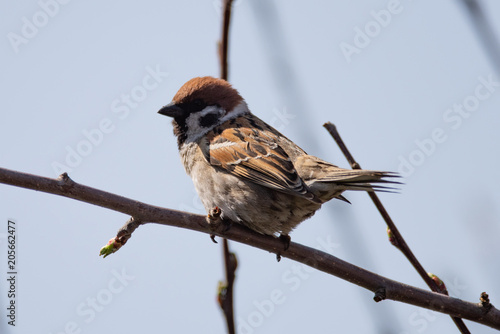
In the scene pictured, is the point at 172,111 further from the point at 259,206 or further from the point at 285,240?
the point at 285,240

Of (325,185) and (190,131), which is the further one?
(190,131)

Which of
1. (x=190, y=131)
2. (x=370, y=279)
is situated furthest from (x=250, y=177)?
(x=370, y=279)

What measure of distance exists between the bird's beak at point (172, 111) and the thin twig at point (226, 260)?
3.80 feet

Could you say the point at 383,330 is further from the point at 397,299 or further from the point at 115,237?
the point at 115,237

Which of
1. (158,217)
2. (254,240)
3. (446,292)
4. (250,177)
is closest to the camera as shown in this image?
(158,217)

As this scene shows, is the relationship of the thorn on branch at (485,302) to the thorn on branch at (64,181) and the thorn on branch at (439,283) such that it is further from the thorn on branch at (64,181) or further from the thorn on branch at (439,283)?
the thorn on branch at (64,181)

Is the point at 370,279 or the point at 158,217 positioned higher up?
the point at 158,217

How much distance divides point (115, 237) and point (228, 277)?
0.64 meters

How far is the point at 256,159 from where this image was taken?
12.6 feet

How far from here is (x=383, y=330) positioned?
2.59 metres

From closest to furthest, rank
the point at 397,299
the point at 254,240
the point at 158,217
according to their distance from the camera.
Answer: the point at 158,217, the point at 397,299, the point at 254,240

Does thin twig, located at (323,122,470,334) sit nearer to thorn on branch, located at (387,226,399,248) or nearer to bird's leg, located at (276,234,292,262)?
thorn on branch, located at (387,226,399,248)

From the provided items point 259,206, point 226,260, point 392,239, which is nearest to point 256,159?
point 259,206

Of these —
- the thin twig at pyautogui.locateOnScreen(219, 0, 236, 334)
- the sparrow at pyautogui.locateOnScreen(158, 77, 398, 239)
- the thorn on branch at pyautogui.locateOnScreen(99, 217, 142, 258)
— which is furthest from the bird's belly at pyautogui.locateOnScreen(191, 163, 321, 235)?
the thorn on branch at pyautogui.locateOnScreen(99, 217, 142, 258)
